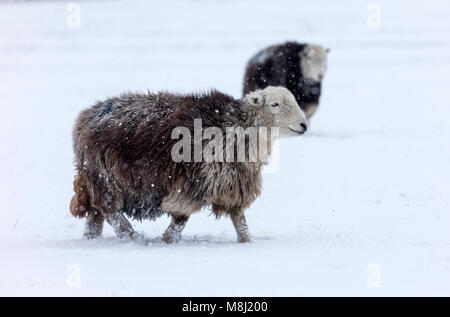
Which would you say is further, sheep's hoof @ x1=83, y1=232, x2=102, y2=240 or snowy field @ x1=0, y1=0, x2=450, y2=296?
sheep's hoof @ x1=83, y1=232, x2=102, y2=240

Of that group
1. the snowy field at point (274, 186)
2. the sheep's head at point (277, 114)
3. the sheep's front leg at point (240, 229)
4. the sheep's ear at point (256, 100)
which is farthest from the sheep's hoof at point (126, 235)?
the sheep's ear at point (256, 100)

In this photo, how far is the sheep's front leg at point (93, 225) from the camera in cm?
848

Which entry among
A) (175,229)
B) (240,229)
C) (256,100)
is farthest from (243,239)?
(256,100)

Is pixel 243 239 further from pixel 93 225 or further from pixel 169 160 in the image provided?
pixel 93 225

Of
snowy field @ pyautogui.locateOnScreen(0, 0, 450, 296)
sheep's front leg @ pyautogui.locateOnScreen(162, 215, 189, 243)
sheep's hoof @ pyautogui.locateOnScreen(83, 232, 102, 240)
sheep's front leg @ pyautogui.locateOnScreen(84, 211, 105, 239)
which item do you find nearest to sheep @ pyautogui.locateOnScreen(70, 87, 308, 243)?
sheep's front leg @ pyautogui.locateOnScreen(162, 215, 189, 243)

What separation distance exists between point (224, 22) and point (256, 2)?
28.2 feet

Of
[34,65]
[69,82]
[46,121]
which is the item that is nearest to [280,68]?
[46,121]

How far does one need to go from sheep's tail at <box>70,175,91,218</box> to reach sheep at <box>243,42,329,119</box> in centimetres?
665

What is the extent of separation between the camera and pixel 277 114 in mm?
8102

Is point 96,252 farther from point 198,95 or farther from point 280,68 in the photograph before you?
point 280,68

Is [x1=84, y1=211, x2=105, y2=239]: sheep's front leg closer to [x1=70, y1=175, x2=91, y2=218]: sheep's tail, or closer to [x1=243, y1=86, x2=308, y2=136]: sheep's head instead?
[x1=70, y1=175, x2=91, y2=218]: sheep's tail

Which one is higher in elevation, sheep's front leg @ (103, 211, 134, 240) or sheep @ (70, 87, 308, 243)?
A: sheep @ (70, 87, 308, 243)

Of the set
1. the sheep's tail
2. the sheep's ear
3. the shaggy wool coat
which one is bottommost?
the sheep's tail

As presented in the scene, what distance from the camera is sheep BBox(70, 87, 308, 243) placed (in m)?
7.83
